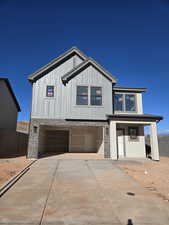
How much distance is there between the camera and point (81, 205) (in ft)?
11.4

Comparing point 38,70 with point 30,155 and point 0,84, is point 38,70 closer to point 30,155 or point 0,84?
point 0,84

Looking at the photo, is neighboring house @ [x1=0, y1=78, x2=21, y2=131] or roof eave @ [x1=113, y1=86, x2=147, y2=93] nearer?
roof eave @ [x1=113, y1=86, x2=147, y2=93]

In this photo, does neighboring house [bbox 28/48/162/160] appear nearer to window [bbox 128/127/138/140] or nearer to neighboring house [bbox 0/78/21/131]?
window [bbox 128/127/138/140]

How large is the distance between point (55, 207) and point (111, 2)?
10.6 metres

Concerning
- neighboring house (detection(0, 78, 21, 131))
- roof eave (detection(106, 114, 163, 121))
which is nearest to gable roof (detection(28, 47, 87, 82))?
neighboring house (detection(0, 78, 21, 131))

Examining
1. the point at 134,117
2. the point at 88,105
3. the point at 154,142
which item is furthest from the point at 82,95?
the point at 154,142

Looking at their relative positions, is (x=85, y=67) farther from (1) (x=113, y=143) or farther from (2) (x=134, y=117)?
(1) (x=113, y=143)

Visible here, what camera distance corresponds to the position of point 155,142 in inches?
446

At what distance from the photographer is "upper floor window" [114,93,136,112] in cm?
1335

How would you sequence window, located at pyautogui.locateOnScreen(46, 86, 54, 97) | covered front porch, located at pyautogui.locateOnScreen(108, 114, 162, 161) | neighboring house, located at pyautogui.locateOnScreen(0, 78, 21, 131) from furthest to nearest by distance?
neighboring house, located at pyautogui.locateOnScreen(0, 78, 21, 131) < window, located at pyautogui.locateOnScreen(46, 86, 54, 97) < covered front porch, located at pyautogui.locateOnScreen(108, 114, 162, 161)

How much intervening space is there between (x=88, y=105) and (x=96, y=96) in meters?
1.10

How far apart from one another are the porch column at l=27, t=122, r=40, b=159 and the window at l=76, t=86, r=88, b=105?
4.03 meters

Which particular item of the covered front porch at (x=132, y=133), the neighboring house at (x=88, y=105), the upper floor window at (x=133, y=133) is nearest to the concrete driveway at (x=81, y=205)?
the neighboring house at (x=88, y=105)

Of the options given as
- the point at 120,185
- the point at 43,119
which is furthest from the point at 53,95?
the point at 120,185
